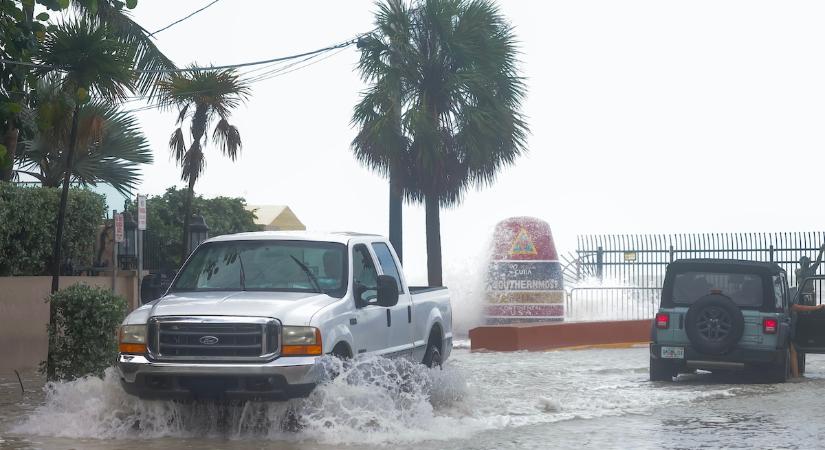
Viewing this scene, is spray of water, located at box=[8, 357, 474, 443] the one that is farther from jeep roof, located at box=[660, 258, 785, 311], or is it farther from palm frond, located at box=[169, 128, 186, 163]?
palm frond, located at box=[169, 128, 186, 163]

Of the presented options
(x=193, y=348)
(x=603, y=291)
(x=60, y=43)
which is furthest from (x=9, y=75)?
(x=603, y=291)

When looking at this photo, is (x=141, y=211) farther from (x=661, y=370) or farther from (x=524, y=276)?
(x=524, y=276)

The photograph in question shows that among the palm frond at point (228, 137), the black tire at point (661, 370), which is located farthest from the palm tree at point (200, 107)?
the black tire at point (661, 370)

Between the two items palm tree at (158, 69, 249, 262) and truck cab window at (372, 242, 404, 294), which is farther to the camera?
palm tree at (158, 69, 249, 262)

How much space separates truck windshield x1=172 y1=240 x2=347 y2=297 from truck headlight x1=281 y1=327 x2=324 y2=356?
0.94m

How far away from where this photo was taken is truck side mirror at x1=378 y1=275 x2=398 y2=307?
11977mm

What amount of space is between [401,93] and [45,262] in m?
10.2

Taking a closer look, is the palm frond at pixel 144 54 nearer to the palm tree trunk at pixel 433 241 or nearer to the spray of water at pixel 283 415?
the palm tree trunk at pixel 433 241

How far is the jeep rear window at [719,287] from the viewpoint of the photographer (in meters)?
17.1

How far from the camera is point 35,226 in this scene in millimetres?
21453

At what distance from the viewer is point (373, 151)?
2917 centimetres

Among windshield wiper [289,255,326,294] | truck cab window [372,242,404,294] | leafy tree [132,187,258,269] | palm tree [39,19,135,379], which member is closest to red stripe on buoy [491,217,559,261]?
leafy tree [132,187,258,269]

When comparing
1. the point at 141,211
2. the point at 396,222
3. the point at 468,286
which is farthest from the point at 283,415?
the point at 468,286

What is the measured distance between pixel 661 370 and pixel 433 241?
13.4 meters
